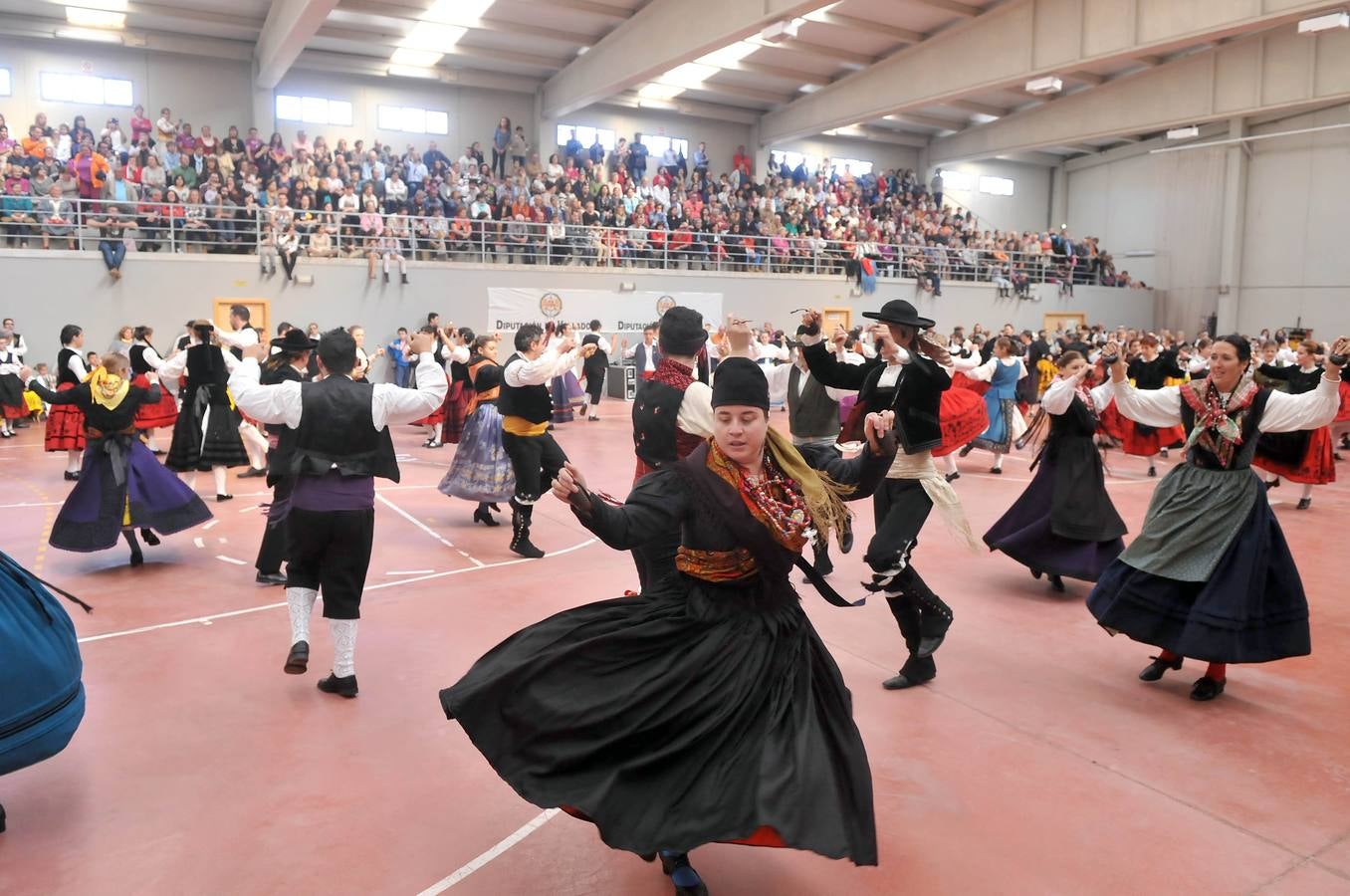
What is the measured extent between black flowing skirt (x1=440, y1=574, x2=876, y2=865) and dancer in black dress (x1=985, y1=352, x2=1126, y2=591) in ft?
13.0

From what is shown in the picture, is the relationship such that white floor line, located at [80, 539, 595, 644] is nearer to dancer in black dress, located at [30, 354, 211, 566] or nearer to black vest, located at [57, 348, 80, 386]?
dancer in black dress, located at [30, 354, 211, 566]

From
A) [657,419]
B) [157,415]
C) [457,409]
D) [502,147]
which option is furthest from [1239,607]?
[502,147]

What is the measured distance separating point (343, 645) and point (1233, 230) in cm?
2900

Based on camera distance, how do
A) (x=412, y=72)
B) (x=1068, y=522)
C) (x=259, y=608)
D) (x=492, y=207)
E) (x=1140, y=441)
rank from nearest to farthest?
1. (x=259, y=608)
2. (x=1068, y=522)
3. (x=1140, y=441)
4. (x=492, y=207)
5. (x=412, y=72)

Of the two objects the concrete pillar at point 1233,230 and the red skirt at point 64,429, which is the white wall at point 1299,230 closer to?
the concrete pillar at point 1233,230

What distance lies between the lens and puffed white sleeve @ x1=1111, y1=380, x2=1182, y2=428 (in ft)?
17.4

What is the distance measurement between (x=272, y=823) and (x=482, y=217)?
1899cm

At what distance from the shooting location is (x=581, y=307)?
21.4m

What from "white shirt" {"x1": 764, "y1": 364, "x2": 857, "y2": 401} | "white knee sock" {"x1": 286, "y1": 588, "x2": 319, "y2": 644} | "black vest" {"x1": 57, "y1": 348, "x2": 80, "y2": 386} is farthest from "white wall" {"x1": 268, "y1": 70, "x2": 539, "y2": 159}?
"white knee sock" {"x1": 286, "y1": 588, "x2": 319, "y2": 644}

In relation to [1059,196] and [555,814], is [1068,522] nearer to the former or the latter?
[555,814]

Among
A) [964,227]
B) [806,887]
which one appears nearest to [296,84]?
[964,227]

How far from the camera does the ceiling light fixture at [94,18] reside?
64.6 ft

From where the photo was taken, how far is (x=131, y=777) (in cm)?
393

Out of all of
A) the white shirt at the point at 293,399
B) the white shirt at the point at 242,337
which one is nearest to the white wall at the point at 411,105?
the white shirt at the point at 242,337
